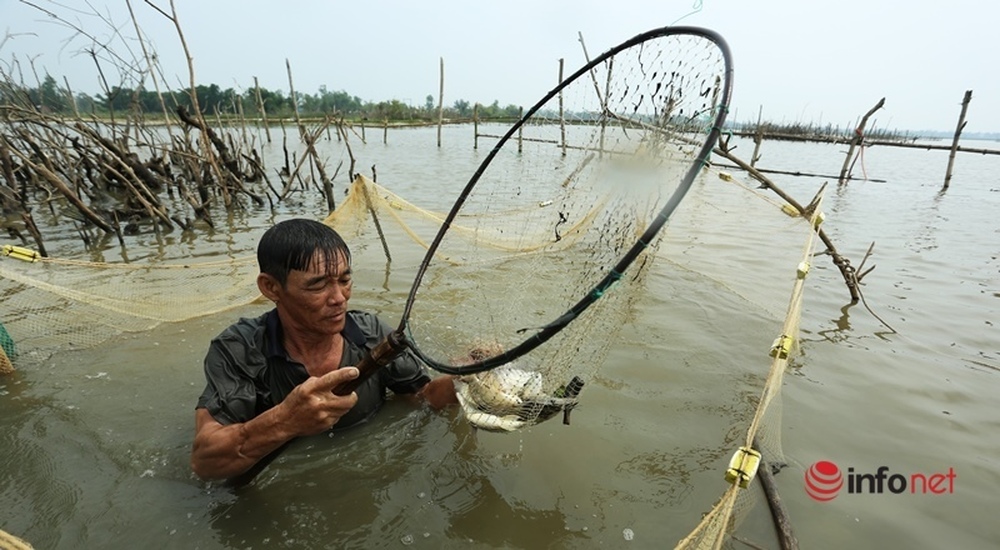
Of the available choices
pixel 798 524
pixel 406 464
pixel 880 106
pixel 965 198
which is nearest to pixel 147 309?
pixel 406 464

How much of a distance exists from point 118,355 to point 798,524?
175 inches

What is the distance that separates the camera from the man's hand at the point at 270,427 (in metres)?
1.54

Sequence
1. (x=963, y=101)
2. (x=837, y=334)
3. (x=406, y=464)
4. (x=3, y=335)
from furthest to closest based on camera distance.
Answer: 1. (x=963, y=101)
2. (x=837, y=334)
3. (x=3, y=335)
4. (x=406, y=464)

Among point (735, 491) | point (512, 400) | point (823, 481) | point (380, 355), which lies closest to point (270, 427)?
point (380, 355)

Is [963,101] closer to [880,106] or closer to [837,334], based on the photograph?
[880,106]

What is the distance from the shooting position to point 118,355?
3.59 metres

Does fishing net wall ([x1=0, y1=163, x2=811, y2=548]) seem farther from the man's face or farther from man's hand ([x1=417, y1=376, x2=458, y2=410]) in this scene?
the man's face

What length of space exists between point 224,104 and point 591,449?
19756 millimetres

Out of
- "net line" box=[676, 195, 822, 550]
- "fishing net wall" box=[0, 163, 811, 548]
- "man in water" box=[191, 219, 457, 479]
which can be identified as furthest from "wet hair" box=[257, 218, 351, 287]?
"net line" box=[676, 195, 822, 550]

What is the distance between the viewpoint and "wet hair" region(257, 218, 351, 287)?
1.89 metres

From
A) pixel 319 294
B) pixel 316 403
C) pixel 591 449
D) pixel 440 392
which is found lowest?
pixel 591 449

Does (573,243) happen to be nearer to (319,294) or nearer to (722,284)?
(722,284)

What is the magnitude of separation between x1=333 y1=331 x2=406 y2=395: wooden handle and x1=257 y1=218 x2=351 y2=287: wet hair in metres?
0.55

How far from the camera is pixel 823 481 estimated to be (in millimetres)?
2484
